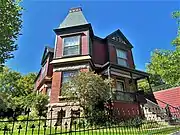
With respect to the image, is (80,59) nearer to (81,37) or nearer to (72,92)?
(81,37)

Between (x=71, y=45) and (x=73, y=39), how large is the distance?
69cm

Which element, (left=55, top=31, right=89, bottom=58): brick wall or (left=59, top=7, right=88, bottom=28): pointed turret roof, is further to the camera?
(left=59, top=7, right=88, bottom=28): pointed turret roof

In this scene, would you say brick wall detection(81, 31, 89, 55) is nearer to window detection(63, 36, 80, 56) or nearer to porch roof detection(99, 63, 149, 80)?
window detection(63, 36, 80, 56)

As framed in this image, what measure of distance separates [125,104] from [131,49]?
9318mm

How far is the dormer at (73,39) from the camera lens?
59.1 ft

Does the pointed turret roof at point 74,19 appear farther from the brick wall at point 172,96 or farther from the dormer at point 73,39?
the brick wall at point 172,96

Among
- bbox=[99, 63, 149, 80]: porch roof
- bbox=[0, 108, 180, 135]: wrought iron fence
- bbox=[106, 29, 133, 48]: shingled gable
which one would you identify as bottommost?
bbox=[0, 108, 180, 135]: wrought iron fence

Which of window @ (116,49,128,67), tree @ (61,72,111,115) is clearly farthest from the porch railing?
window @ (116,49,128,67)

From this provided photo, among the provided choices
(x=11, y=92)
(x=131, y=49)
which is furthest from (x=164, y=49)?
(x=11, y=92)

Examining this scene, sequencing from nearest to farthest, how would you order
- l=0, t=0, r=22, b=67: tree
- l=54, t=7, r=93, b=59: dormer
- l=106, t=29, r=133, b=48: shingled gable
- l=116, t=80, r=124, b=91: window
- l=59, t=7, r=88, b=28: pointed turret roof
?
l=0, t=0, r=22, b=67: tree → l=54, t=7, r=93, b=59: dormer → l=116, t=80, r=124, b=91: window → l=59, t=7, r=88, b=28: pointed turret roof → l=106, t=29, r=133, b=48: shingled gable

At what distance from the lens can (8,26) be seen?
41.2 feet

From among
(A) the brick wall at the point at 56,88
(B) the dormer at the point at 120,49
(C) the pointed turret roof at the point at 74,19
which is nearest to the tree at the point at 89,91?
(A) the brick wall at the point at 56,88

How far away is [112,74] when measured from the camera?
18297 mm

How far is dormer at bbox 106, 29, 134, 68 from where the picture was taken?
69.1ft
